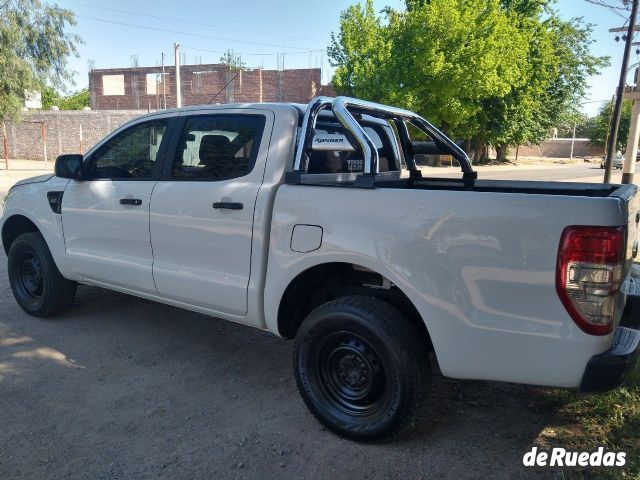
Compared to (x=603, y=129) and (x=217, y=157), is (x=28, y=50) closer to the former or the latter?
(x=217, y=157)

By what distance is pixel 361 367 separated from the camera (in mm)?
2924

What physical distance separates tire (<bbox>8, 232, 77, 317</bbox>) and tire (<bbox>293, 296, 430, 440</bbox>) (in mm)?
2791

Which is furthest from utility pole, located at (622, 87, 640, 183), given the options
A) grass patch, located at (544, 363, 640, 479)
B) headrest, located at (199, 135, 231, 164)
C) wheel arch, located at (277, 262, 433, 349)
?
Result: headrest, located at (199, 135, 231, 164)

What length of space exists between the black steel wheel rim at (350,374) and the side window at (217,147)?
1.25 meters

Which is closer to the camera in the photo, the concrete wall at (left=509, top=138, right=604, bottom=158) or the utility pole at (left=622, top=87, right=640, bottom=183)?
the utility pole at (left=622, top=87, right=640, bottom=183)

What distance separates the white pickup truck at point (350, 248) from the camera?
231cm

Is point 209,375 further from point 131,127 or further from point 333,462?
point 131,127

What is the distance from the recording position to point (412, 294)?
8.63 ft

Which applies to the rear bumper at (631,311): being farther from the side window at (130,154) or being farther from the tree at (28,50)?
the tree at (28,50)

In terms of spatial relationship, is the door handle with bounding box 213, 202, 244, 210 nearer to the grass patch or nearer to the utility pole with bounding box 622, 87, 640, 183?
the grass patch

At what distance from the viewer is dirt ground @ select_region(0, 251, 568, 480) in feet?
8.92

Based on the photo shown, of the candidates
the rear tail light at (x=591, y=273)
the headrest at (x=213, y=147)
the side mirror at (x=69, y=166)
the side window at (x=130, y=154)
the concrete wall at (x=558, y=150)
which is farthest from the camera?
the concrete wall at (x=558, y=150)

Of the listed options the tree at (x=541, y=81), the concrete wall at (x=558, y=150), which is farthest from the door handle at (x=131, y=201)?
the concrete wall at (x=558, y=150)

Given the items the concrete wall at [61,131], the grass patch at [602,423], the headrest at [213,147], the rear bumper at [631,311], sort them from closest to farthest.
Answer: the grass patch at [602,423] → the rear bumper at [631,311] → the headrest at [213,147] → the concrete wall at [61,131]
